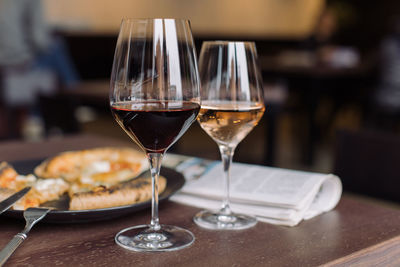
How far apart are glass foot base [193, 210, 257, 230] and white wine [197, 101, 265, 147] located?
4.4 inches

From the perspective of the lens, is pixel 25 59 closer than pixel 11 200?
No

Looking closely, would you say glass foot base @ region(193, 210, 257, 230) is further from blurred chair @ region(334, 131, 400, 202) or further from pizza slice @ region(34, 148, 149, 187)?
blurred chair @ region(334, 131, 400, 202)

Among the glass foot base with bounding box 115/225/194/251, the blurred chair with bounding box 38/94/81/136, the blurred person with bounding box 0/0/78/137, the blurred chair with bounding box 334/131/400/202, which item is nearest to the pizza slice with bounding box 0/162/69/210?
the glass foot base with bounding box 115/225/194/251

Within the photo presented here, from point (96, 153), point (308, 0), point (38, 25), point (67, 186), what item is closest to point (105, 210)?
point (67, 186)

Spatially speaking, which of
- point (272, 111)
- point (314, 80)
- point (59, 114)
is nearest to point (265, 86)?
point (272, 111)

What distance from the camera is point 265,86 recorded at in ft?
11.1

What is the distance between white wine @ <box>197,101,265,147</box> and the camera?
2.33ft

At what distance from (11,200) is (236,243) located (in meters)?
0.29

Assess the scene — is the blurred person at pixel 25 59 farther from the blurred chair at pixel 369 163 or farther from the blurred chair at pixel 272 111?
the blurred chair at pixel 369 163

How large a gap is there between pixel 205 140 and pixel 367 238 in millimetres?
4678

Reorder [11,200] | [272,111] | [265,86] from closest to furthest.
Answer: [11,200] < [272,111] < [265,86]

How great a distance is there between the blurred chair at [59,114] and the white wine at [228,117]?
145 cm

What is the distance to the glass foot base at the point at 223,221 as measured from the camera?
0.66 metres

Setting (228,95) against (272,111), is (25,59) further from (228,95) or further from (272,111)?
(228,95)
